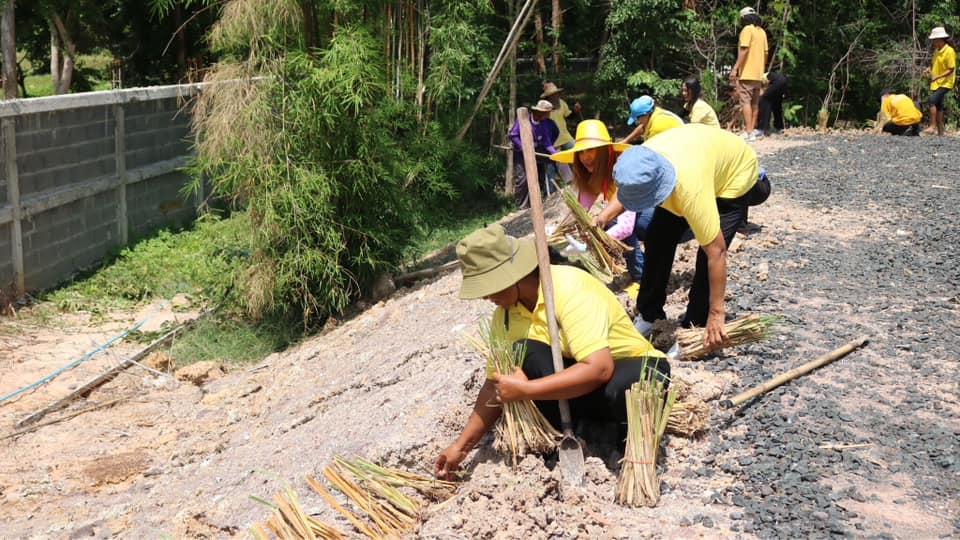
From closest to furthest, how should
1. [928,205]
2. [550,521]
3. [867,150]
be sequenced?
[550,521]
[928,205]
[867,150]

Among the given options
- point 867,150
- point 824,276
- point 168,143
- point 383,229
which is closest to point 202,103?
point 383,229

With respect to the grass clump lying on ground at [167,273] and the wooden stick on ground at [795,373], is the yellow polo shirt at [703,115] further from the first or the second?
the grass clump lying on ground at [167,273]

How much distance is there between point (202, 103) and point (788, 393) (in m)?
5.90

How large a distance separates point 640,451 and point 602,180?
2.15 m

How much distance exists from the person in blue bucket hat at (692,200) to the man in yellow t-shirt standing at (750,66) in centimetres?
750

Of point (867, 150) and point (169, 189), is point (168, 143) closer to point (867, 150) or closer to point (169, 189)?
point (169, 189)

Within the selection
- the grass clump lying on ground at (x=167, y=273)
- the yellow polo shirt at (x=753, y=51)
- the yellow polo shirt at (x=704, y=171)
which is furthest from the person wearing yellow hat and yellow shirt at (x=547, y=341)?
the yellow polo shirt at (x=753, y=51)

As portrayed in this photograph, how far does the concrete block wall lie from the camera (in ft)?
28.8

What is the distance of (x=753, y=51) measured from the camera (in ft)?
38.9

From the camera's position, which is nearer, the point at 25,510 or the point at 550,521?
the point at 550,521

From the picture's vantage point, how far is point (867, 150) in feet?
36.6

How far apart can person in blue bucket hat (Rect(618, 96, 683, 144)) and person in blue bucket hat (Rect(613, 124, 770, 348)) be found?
1.27 metres

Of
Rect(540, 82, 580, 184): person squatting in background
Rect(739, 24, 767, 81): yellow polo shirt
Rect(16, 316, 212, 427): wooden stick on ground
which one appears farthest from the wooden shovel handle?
Rect(739, 24, 767, 81): yellow polo shirt

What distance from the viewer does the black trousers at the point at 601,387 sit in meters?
3.69
